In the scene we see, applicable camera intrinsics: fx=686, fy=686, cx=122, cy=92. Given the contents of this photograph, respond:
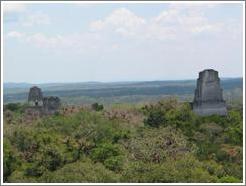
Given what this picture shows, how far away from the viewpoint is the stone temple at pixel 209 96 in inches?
971

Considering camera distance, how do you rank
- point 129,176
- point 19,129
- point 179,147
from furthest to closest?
point 19,129 < point 179,147 < point 129,176

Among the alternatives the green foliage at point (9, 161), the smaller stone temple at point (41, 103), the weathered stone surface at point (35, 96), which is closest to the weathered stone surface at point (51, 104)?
the smaller stone temple at point (41, 103)

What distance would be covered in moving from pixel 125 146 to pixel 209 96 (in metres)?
5.65

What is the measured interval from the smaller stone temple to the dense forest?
0.43m

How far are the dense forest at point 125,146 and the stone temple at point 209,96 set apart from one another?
39 cm

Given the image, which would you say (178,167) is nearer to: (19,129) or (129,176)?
(129,176)

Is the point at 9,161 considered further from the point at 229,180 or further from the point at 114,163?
the point at 229,180

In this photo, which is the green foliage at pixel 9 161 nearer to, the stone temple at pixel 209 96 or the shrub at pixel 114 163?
the shrub at pixel 114 163

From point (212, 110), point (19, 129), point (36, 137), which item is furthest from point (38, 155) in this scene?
point (212, 110)

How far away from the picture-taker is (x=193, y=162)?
1802 cm

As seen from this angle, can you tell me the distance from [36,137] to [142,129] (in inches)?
165

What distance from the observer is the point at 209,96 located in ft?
81.7

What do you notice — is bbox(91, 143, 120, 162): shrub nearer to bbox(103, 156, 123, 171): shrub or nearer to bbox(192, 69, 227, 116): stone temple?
bbox(103, 156, 123, 171): shrub

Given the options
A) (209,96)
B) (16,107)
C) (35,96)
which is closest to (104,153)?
(209,96)
